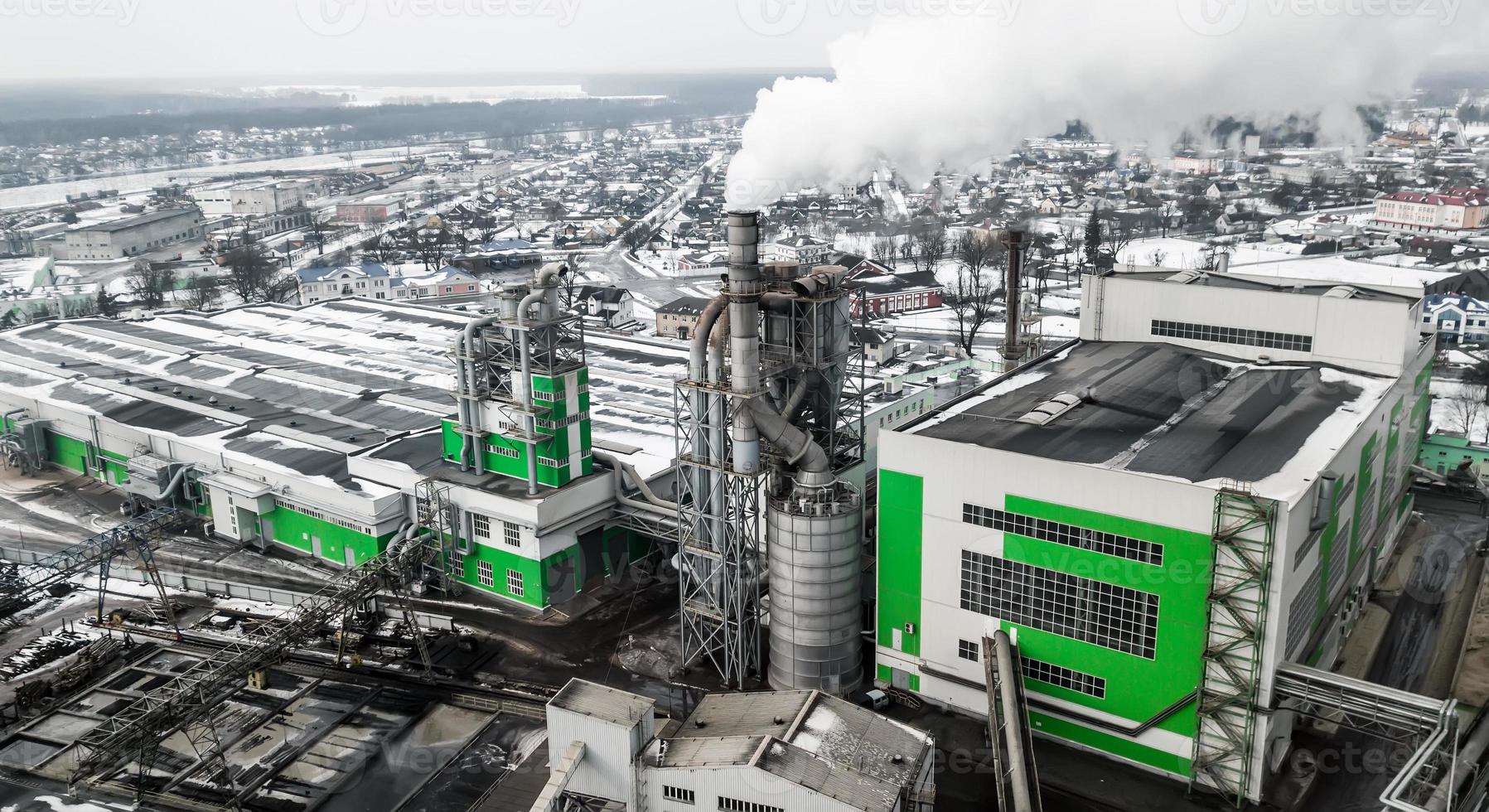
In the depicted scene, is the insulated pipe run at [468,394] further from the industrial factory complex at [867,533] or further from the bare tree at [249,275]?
the bare tree at [249,275]

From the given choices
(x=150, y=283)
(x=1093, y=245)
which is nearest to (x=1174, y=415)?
(x=1093, y=245)

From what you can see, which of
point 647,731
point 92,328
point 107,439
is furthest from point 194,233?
point 647,731

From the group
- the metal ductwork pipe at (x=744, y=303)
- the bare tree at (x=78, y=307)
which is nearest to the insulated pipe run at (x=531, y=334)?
the metal ductwork pipe at (x=744, y=303)

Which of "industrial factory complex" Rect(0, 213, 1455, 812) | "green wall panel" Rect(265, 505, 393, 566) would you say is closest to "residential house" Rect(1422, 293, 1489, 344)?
"industrial factory complex" Rect(0, 213, 1455, 812)

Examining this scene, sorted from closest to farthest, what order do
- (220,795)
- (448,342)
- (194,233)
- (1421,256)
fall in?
(220,795)
(448,342)
(1421,256)
(194,233)

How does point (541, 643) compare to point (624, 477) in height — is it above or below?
below

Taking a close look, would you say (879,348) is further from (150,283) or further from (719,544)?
(150,283)

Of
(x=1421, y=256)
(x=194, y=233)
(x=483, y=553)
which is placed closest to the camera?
(x=483, y=553)

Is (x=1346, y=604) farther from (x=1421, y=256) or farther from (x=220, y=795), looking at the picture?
(x=1421, y=256)
